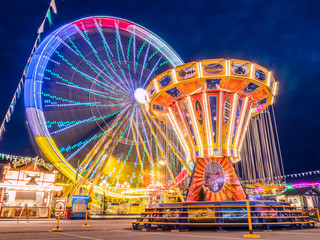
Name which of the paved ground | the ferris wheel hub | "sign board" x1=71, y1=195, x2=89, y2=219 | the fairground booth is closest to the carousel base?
the paved ground

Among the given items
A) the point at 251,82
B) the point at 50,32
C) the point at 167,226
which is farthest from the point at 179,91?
the point at 50,32

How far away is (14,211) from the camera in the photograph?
1686 cm

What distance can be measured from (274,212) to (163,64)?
1597 centimetres

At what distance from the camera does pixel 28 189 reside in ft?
56.4

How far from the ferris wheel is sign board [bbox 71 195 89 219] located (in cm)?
231

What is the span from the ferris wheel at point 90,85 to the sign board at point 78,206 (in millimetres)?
2307

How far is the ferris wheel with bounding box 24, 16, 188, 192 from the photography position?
16016mm

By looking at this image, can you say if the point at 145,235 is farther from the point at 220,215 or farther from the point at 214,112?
the point at 214,112

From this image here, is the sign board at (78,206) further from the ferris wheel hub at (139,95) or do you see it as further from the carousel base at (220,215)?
the carousel base at (220,215)

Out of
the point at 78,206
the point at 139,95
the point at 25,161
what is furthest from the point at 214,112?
the point at 25,161

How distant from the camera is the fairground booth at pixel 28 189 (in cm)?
1677

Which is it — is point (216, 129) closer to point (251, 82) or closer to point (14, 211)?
point (251, 82)

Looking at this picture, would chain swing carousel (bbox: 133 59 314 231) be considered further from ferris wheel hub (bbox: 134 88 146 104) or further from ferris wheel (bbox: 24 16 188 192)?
ferris wheel (bbox: 24 16 188 192)

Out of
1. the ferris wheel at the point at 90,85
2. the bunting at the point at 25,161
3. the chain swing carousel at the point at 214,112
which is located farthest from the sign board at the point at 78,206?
the chain swing carousel at the point at 214,112
